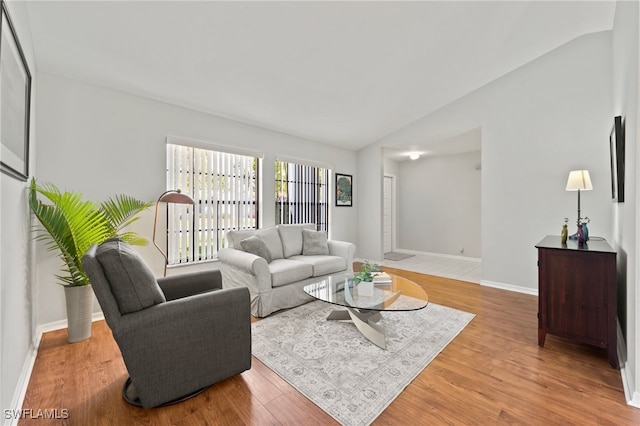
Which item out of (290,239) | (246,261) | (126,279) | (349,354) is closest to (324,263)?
Result: (290,239)

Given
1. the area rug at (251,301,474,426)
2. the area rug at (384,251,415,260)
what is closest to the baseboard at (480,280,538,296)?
the area rug at (251,301,474,426)

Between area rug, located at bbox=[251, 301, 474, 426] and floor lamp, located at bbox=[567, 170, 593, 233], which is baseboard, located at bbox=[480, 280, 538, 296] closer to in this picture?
area rug, located at bbox=[251, 301, 474, 426]

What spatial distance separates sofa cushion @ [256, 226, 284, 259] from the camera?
3.51m

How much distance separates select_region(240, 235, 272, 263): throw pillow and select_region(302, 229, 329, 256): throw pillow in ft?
2.33

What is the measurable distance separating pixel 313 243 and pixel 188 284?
1939 mm

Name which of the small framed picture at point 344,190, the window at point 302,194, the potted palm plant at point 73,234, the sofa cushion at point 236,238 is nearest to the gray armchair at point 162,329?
the potted palm plant at point 73,234

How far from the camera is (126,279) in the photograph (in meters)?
1.48

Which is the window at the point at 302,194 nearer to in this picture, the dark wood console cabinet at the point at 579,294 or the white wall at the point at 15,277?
the white wall at the point at 15,277

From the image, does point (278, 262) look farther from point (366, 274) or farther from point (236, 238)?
point (366, 274)

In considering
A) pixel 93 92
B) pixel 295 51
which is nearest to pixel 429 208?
pixel 295 51

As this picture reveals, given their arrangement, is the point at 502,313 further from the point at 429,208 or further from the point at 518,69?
the point at 429,208

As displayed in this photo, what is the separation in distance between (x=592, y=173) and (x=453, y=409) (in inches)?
133

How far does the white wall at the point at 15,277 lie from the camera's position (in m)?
1.43

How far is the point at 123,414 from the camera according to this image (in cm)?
151
